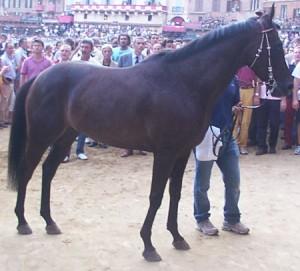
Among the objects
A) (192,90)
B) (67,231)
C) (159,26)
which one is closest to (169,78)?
(192,90)

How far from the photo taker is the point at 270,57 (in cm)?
370

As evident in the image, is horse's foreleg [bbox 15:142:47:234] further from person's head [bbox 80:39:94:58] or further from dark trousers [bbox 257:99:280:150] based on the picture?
dark trousers [bbox 257:99:280:150]

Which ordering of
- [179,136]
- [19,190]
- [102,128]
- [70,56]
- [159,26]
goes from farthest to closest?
[159,26], [70,56], [19,190], [102,128], [179,136]

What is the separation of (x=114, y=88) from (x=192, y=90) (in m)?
0.59

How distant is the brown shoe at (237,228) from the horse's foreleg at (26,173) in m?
1.69

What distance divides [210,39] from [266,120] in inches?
177

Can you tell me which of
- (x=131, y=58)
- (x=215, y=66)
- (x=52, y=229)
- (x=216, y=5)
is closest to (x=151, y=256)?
(x=52, y=229)

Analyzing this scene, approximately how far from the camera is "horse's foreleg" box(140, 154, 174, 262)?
377 centimetres

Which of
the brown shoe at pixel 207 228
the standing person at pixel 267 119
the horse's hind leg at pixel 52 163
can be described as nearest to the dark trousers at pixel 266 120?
the standing person at pixel 267 119

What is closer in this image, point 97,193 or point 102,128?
point 102,128

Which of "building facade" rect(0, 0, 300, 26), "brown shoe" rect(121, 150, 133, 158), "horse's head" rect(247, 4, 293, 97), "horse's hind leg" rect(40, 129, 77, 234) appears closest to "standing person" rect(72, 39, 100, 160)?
"brown shoe" rect(121, 150, 133, 158)

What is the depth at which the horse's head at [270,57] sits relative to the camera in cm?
368

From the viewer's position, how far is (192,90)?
375 cm

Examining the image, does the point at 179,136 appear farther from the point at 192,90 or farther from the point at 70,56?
the point at 70,56
